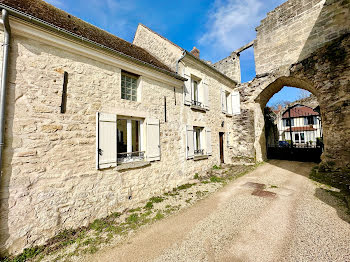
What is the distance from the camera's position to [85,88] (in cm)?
377

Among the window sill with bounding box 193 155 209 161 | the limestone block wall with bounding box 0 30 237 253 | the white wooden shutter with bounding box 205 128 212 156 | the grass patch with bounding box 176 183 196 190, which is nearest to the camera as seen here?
the limestone block wall with bounding box 0 30 237 253

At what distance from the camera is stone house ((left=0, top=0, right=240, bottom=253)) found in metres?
2.87

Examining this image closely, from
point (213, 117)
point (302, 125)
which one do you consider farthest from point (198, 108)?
point (302, 125)

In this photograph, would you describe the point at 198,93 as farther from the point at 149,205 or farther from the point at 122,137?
the point at 149,205

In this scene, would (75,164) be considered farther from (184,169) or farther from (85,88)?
(184,169)

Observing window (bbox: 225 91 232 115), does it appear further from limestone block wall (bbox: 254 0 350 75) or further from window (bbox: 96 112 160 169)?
window (bbox: 96 112 160 169)

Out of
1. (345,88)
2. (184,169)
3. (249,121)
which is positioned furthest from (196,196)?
(345,88)

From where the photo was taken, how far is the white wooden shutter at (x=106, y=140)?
382cm

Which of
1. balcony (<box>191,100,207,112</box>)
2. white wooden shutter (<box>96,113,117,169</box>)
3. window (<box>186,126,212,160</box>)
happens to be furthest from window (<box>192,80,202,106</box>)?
white wooden shutter (<box>96,113,117,169</box>)

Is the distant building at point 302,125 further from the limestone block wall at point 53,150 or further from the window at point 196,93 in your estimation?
the limestone block wall at point 53,150

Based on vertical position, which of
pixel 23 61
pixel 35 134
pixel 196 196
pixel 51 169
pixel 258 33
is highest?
pixel 258 33

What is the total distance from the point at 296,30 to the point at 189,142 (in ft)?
28.8

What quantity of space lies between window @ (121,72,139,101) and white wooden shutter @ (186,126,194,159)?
2.69 m

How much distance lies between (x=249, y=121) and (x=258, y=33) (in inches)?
232
